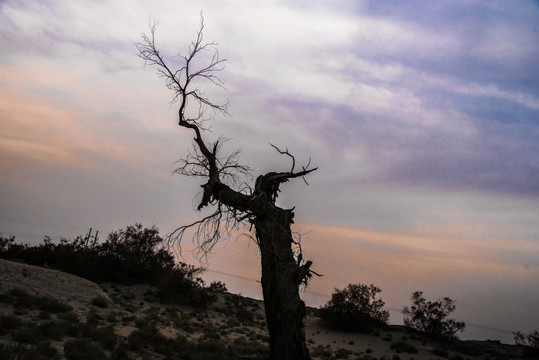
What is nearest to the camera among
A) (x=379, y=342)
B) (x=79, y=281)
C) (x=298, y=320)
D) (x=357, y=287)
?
(x=298, y=320)

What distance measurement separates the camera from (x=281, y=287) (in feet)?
31.8

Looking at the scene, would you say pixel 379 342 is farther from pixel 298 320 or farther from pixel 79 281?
pixel 79 281

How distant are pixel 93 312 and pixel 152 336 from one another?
3699 mm

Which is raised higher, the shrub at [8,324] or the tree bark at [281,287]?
the tree bark at [281,287]

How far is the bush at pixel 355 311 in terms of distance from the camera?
26.5 m

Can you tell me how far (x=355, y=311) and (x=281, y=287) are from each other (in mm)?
20030

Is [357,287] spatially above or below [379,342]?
above

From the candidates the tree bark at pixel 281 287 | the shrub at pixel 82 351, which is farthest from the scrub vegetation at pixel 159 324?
the tree bark at pixel 281 287

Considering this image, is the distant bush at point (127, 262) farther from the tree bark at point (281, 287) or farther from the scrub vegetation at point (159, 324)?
the tree bark at point (281, 287)

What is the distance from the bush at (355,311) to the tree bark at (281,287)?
18.5 metres

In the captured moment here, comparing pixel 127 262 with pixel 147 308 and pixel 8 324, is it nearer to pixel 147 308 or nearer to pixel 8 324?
pixel 147 308

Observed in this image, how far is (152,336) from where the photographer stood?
40.1 ft

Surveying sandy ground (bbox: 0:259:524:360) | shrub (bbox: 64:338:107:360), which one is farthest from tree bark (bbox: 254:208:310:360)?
sandy ground (bbox: 0:259:524:360)

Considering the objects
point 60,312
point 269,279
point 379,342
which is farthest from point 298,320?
point 379,342
